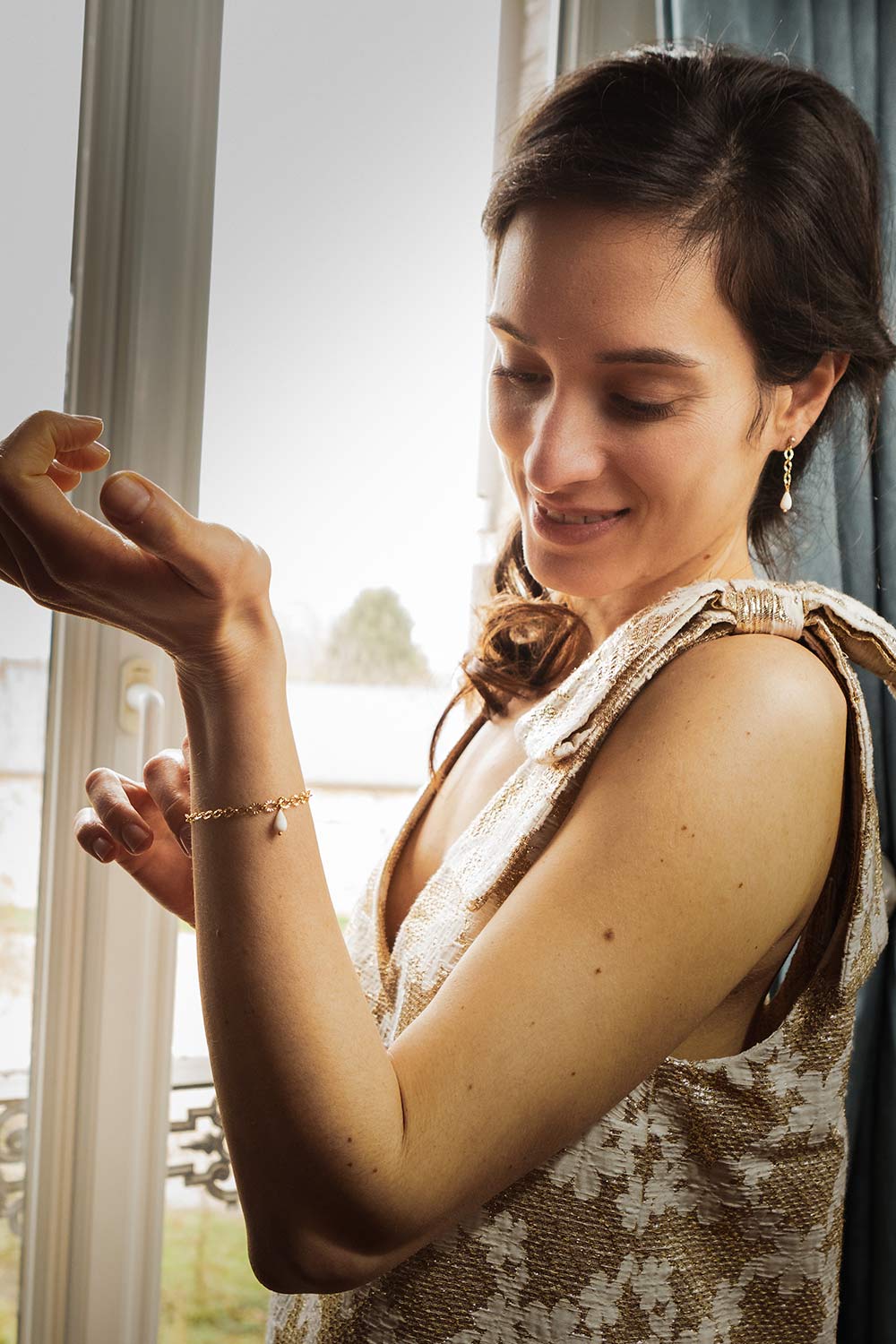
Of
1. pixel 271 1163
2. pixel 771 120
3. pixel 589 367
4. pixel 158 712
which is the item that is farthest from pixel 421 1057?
pixel 158 712

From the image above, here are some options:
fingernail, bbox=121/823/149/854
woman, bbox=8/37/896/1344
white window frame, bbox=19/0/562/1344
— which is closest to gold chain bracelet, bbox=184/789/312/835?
woman, bbox=8/37/896/1344

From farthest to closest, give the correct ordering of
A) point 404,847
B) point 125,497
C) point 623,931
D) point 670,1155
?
point 404,847, point 670,1155, point 623,931, point 125,497

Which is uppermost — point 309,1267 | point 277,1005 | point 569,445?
point 569,445

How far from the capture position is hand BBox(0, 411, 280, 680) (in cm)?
55

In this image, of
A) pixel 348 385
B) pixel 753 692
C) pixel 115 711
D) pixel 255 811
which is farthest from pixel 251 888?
pixel 348 385

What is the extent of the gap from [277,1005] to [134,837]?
0.28m

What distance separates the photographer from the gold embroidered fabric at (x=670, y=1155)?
2.38 ft

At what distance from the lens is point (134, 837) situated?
819mm

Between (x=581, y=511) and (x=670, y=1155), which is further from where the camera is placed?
(x=581, y=511)

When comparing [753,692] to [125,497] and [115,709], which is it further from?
[115,709]

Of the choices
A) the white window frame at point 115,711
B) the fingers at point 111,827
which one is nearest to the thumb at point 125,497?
the fingers at point 111,827

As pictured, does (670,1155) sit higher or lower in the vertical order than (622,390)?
lower

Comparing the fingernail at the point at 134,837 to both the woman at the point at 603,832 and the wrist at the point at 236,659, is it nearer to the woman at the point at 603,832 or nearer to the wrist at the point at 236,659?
the woman at the point at 603,832

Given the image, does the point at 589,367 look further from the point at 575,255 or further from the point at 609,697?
the point at 609,697
